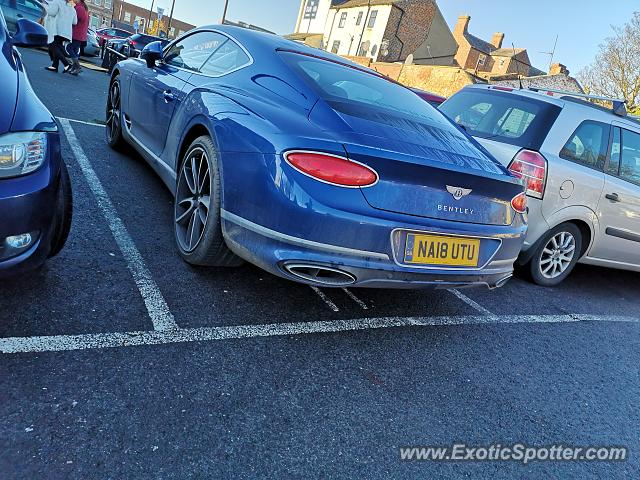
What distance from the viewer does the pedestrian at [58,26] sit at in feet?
35.2

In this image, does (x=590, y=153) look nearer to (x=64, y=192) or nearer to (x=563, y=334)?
(x=563, y=334)

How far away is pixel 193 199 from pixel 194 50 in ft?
5.25

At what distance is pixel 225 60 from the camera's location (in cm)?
341

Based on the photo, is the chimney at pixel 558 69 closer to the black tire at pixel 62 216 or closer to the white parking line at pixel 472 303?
the white parking line at pixel 472 303

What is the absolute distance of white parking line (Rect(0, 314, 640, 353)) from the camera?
6.73ft

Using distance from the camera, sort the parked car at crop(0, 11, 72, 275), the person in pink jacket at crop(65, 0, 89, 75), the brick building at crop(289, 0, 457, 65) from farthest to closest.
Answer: the brick building at crop(289, 0, 457, 65) → the person in pink jacket at crop(65, 0, 89, 75) → the parked car at crop(0, 11, 72, 275)

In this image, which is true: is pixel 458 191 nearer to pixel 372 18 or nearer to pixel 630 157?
pixel 630 157

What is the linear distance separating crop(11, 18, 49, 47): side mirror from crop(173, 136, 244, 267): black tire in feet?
4.29

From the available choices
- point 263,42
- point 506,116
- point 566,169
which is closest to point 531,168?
point 566,169

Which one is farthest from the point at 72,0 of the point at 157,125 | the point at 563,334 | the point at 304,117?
the point at 563,334

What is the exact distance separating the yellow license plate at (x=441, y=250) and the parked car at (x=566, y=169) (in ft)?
5.05

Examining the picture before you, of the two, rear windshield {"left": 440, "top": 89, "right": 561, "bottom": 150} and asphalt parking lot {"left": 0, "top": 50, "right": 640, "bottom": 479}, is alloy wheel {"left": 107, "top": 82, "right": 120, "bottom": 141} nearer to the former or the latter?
asphalt parking lot {"left": 0, "top": 50, "right": 640, "bottom": 479}

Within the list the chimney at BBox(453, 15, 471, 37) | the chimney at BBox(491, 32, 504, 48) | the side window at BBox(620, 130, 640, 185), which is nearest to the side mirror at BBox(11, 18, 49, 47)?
the side window at BBox(620, 130, 640, 185)

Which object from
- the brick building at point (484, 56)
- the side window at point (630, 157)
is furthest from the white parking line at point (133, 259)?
the brick building at point (484, 56)
